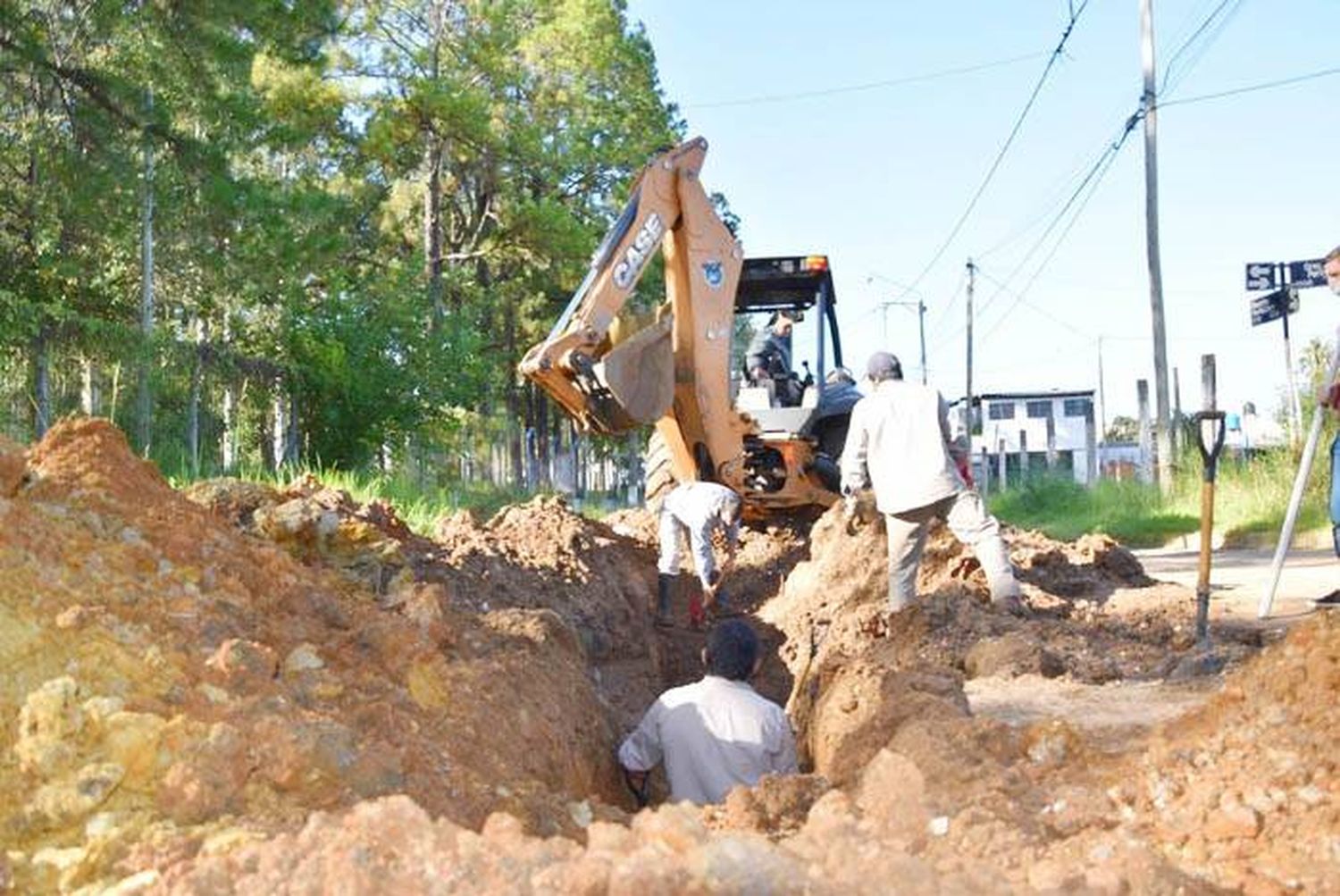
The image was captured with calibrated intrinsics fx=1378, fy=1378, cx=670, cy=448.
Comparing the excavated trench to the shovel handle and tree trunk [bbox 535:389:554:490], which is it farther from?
tree trunk [bbox 535:389:554:490]

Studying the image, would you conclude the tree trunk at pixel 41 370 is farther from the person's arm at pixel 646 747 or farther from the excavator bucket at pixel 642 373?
the person's arm at pixel 646 747

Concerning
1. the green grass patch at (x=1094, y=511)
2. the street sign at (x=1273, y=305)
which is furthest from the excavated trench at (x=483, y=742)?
the green grass patch at (x=1094, y=511)

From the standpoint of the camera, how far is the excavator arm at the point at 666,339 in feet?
30.3

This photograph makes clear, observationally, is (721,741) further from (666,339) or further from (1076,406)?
(1076,406)

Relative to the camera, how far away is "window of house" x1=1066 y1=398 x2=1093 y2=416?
62966 mm

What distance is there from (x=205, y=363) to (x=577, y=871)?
15474mm

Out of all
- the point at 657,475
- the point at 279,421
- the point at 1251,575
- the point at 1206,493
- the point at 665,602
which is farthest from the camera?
the point at 279,421

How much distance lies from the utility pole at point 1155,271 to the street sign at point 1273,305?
7663 mm

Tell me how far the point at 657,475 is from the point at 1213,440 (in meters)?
5.72

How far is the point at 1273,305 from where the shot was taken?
13.3 metres

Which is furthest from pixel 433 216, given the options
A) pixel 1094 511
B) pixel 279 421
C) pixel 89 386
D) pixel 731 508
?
pixel 731 508

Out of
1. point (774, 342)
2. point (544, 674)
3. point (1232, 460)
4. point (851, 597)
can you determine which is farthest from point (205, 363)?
point (1232, 460)

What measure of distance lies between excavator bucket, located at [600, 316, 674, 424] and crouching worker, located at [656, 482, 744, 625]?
713 mm

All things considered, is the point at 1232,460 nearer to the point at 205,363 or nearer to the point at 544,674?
the point at 205,363
